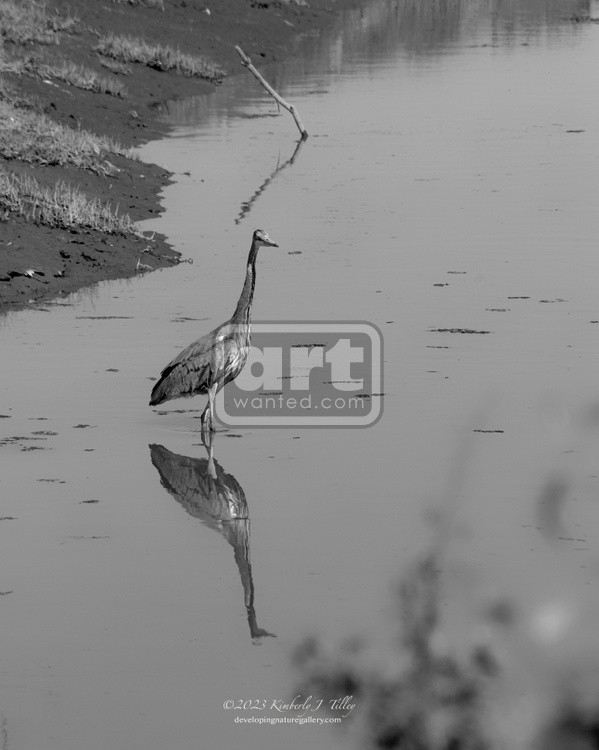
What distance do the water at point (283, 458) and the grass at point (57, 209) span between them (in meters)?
0.88

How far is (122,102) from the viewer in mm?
27734

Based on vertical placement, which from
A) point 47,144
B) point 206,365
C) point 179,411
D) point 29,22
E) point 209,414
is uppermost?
point 29,22

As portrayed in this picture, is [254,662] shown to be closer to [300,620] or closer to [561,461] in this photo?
[300,620]

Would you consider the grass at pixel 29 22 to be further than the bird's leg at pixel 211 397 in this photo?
Yes

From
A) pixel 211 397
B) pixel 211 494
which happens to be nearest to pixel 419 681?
pixel 211 494

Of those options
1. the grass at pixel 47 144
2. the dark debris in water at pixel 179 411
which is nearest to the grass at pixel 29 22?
the grass at pixel 47 144

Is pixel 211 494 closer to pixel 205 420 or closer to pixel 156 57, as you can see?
pixel 205 420

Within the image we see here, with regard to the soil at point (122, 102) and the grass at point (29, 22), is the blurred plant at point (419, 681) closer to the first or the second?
the soil at point (122, 102)

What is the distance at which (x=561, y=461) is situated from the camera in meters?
9.41

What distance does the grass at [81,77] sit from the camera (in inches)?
1056

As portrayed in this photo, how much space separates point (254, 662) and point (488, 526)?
85.1 inches

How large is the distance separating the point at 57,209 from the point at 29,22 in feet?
49.5

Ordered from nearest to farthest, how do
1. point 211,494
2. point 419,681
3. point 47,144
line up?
point 419,681 < point 211,494 < point 47,144

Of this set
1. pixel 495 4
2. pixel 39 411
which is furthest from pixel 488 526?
pixel 495 4
